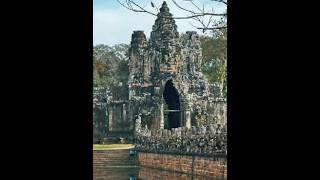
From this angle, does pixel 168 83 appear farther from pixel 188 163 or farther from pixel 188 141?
pixel 188 141

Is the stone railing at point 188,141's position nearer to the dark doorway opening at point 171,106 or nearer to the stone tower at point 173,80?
the stone tower at point 173,80

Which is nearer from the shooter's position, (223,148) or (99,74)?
(223,148)

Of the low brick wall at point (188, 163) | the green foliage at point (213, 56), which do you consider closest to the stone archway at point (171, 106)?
the low brick wall at point (188, 163)

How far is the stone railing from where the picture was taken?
29.4 feet

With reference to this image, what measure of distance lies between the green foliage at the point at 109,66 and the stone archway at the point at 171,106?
8.13 m

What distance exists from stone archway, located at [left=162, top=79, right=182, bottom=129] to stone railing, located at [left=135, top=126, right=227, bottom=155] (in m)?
3.89

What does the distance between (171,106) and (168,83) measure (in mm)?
910

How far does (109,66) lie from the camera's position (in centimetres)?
2861

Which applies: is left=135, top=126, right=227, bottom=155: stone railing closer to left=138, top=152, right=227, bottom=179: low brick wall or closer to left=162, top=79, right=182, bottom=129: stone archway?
left=138, top=152, right=227, bottom=179: low brick wall

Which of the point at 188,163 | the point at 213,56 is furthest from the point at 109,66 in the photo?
the point at 188,163
